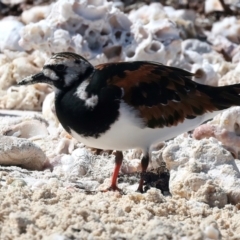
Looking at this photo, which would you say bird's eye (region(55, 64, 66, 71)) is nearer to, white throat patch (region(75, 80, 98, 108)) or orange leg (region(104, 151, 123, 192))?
white throat patch (region(75, 80, 98, 108))

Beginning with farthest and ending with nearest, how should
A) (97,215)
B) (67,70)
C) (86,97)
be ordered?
(67,70), (86,97), (97,215)

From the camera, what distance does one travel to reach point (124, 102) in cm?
311

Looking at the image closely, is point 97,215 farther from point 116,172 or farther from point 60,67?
point 60,67

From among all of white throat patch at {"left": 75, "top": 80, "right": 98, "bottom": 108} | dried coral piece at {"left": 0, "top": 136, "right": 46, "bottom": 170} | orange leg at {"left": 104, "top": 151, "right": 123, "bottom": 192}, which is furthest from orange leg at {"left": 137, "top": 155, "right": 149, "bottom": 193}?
dried coral piece at {"left": 0, "top": 136, "right": 46, "bottom": 170}

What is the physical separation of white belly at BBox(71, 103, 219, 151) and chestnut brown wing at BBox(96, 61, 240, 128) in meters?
0.04

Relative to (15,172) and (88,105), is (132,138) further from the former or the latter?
(15,172)

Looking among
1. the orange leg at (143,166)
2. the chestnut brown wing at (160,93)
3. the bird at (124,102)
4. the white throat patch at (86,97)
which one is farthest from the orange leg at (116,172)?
the white throat patch at (86,97)

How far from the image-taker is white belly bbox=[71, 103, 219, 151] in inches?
121

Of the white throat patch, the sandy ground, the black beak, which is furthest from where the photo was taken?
the black beak

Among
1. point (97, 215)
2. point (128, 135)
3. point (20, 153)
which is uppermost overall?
point (97, 215)

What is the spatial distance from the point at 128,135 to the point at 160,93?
274 millimetres

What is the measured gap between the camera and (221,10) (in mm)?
7531

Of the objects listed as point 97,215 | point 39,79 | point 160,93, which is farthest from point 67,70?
point 97,215

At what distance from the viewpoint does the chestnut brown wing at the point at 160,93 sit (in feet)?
10.4
